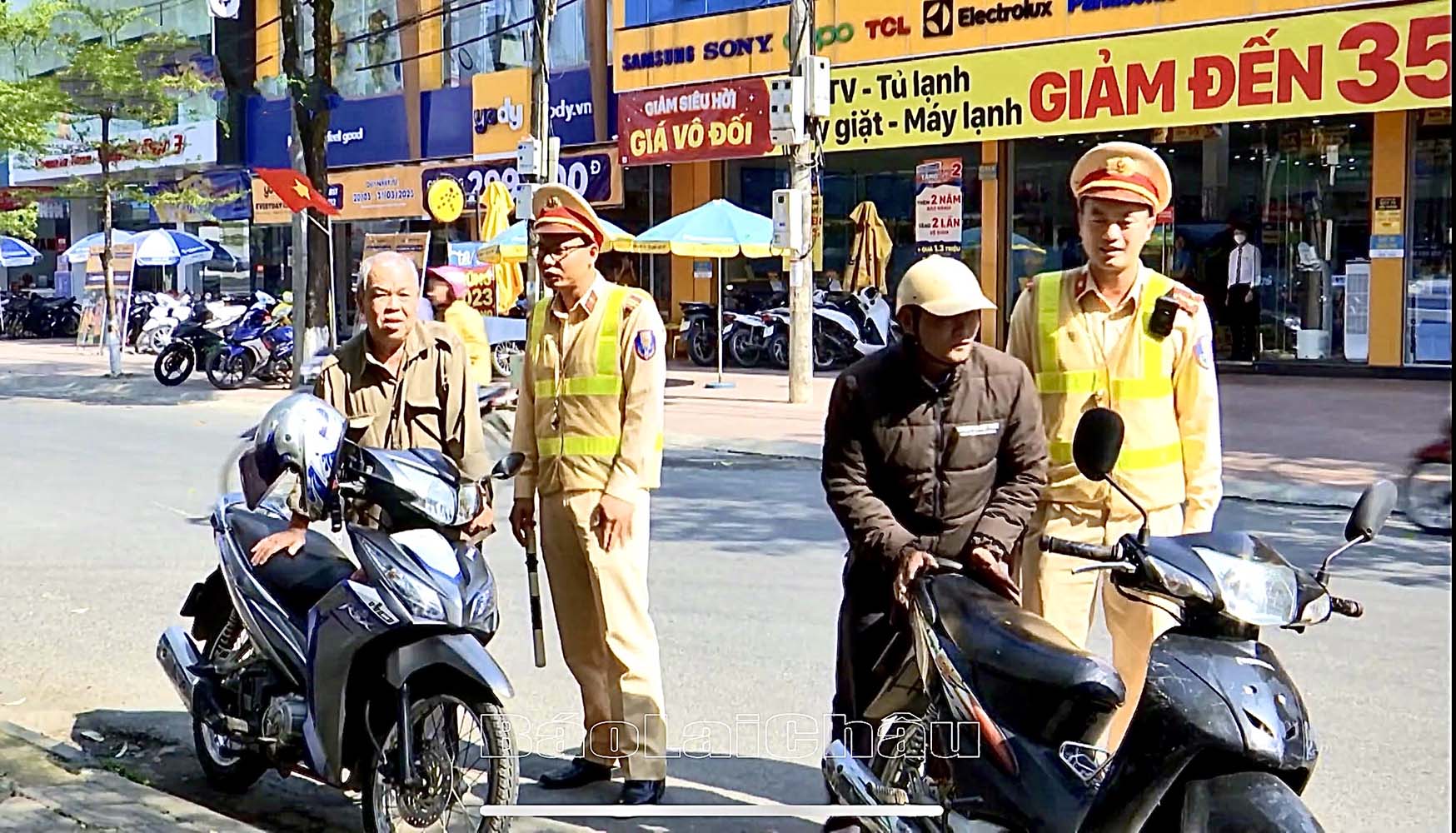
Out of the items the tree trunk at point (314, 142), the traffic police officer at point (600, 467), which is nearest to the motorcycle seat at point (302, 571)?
the traffic police officer at point (600, 467)

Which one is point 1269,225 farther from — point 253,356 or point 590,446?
point 590,446

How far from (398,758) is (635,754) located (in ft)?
3.10

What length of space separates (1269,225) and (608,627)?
17335 millimetres

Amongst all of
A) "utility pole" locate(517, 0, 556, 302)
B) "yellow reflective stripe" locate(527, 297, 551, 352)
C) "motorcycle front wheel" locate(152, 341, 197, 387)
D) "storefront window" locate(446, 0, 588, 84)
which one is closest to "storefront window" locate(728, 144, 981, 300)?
"storefront window" locate(446, 0, 588, 84)

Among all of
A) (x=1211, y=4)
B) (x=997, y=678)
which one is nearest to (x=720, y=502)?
(x=997, y=678)

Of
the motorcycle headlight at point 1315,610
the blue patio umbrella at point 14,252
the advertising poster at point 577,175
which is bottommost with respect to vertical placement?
the motorcycle headlight at point 1315,610

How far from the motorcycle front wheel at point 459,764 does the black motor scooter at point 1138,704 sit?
1019 mm

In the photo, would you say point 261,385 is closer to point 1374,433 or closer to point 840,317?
point 840,317

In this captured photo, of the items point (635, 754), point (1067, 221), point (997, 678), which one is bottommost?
point (635, 754)

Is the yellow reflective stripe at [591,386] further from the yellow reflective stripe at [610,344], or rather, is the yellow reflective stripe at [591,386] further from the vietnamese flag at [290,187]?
the vietnamese flag at [290,187]

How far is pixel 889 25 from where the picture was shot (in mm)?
21891

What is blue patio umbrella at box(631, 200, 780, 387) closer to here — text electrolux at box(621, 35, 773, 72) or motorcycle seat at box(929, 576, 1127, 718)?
text electrolux at box(621, 35, 773, 72)

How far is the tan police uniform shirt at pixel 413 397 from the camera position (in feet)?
16.8

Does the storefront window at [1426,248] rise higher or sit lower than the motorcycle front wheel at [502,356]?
higher
